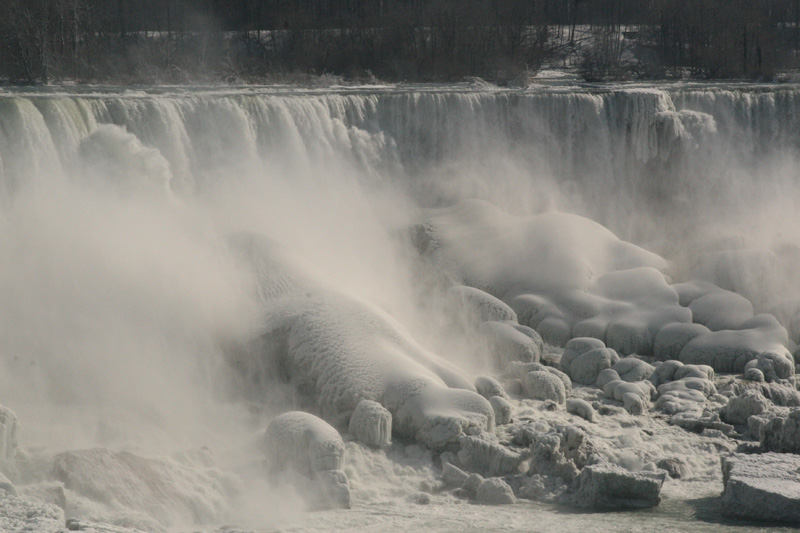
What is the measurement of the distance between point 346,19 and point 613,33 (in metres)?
8.19

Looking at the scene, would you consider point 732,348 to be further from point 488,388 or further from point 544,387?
point 488,388

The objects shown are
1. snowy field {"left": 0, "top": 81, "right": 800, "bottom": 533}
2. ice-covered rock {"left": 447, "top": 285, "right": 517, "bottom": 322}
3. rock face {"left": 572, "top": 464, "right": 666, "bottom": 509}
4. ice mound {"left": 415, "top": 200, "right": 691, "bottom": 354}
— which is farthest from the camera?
ice mound {"left": 415, "top": 200, "right": 691, "bottom": 354}

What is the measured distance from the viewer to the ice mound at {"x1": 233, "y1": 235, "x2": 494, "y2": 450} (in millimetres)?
12477

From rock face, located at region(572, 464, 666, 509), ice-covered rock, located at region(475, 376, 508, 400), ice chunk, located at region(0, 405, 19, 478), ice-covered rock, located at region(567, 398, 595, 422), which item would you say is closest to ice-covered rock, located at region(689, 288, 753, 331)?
ice-covered rock, located at region(567, 398, 595, 422)

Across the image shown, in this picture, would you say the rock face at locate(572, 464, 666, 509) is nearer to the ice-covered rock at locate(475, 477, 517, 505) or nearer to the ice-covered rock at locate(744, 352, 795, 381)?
the ice-covered rock at locate(475, 477, 517, 505)

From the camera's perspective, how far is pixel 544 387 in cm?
1403

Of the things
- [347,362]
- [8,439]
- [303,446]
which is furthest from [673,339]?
[8,439]

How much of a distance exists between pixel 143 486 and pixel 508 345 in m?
6.16

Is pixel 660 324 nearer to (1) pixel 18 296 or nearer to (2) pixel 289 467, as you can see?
(2) pixel 289 467

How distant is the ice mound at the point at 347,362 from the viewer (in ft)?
40.9

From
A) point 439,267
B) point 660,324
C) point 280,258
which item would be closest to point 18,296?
point 280,258

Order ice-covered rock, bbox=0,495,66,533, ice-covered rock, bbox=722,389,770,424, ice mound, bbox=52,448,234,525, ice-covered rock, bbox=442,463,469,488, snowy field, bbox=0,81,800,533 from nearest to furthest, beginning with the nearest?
1. ice-covered rock, bbox=0,495,66,533
2. ice mound, bbox=52,448,234,525
3. snowy field, bbox=0,81,800,533
4. ice-covered rock, bbox=442,463,469,488
5. ice-covered rock, bbox=722,389,770,424

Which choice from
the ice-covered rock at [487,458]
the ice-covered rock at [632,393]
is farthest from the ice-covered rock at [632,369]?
the ice-covered rock at [487,458]

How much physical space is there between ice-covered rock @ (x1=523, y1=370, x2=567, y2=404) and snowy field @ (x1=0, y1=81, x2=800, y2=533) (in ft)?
0.12
